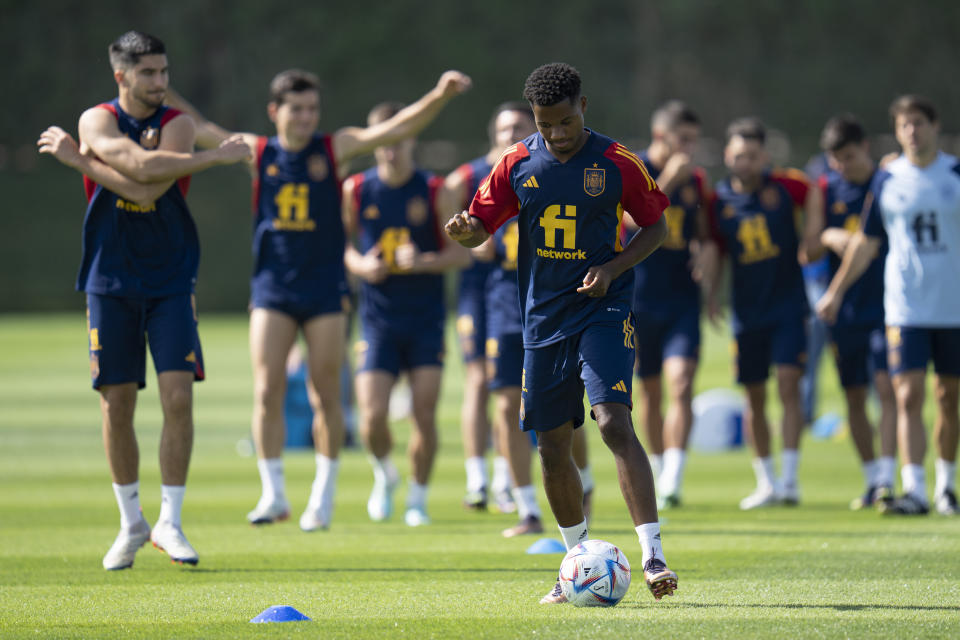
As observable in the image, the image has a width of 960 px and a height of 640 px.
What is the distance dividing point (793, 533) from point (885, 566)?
1401mm

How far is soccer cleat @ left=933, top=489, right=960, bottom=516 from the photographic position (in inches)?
337

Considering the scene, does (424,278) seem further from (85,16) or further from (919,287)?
(85,16)

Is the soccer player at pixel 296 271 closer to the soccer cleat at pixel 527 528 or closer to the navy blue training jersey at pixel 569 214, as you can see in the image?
the soccer cleat at pixel 527 528

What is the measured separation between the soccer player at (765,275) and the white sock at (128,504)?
15.1 ft

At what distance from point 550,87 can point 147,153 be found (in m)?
2.15

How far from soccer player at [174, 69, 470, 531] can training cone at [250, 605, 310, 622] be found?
9.64 feet

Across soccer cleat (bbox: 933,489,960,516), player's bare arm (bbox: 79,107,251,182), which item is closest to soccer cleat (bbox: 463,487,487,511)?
soccer cleat (bbox: 933,489,960,516)

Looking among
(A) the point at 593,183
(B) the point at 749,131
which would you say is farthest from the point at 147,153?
(B) the point at 749,131

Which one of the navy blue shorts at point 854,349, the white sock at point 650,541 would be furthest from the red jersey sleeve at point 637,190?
the navy blue shorts at point 854,349

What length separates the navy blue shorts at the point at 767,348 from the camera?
32.0 feet

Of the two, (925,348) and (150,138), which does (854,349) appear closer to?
(925,348)

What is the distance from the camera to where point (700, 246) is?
394 inches

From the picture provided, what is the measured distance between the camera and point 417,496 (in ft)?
29.4

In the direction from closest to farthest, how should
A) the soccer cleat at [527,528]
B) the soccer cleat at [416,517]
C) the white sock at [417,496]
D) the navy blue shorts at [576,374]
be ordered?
the navy blue shorts at [576,374], the soccer cleat at [527,528], the soccer cleat at [416,517], the white sock at [417,496]
